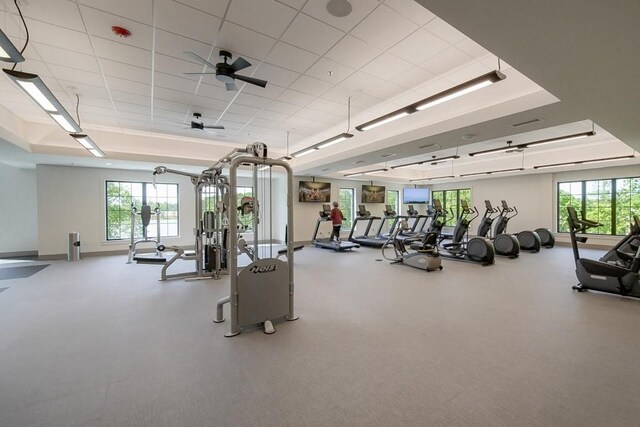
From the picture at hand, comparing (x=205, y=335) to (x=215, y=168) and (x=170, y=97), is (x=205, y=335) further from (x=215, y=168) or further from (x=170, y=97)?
(x=170, y=97)

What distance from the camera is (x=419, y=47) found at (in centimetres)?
358

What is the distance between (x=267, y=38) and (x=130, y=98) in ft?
11.1

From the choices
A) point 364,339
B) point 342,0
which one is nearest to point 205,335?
point 364,339

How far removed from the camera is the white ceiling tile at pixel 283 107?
5434mm

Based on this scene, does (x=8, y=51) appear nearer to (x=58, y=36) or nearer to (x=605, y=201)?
(x=58, y=36)

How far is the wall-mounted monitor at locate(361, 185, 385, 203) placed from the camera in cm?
1318

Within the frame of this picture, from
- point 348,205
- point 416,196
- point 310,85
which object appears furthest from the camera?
point 416,196

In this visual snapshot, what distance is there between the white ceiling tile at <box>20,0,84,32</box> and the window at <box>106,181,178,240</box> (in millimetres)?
5881

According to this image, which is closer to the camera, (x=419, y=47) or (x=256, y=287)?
(x=256, y=287)

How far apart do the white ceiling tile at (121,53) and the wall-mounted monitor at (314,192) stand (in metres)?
7.39

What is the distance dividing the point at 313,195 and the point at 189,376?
30.3 ft

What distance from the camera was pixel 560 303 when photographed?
4031mm

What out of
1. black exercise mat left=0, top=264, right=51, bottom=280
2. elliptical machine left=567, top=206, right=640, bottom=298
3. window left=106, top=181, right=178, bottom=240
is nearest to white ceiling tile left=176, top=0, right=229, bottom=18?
elliptical machine left=567, top=206, right=640, bottom=298

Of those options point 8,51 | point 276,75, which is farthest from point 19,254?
point 276,75
